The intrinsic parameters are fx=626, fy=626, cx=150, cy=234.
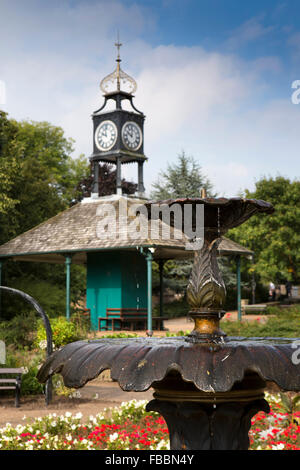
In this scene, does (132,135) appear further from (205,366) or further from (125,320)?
(205,366)

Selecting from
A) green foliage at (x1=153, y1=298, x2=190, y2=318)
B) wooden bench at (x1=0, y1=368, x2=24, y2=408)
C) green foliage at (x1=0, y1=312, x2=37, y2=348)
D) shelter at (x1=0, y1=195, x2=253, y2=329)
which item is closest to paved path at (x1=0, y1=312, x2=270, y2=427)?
wooden bench at (x1=0, y1=368, x2=24, y2=408)

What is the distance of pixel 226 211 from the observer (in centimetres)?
464

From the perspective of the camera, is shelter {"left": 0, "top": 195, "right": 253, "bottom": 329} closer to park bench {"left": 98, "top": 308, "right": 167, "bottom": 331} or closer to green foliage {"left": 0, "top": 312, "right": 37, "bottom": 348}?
park bench {"left": 98, "top": 308, "right": 167, "bottom": 331}

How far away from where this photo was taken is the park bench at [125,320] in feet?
77.1

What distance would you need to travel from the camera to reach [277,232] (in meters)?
32.2

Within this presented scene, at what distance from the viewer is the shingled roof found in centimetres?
2170

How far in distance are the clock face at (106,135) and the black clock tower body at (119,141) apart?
6 cm

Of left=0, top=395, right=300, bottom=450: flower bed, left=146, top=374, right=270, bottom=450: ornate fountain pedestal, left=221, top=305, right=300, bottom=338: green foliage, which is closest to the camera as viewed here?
left=146, top=374, right=270, bottom=450: ornate fountain pedestal

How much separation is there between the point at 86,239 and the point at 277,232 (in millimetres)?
12596

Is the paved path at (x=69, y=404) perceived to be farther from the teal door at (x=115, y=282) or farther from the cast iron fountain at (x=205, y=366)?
the teal door at (x=115, y=282)

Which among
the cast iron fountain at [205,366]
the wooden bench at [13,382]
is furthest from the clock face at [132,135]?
the cast iron fountain at [205,366]

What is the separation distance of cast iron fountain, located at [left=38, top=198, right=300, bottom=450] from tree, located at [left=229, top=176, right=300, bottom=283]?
27.4 meters

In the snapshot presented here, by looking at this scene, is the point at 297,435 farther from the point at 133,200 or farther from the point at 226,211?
the point at 133,200
